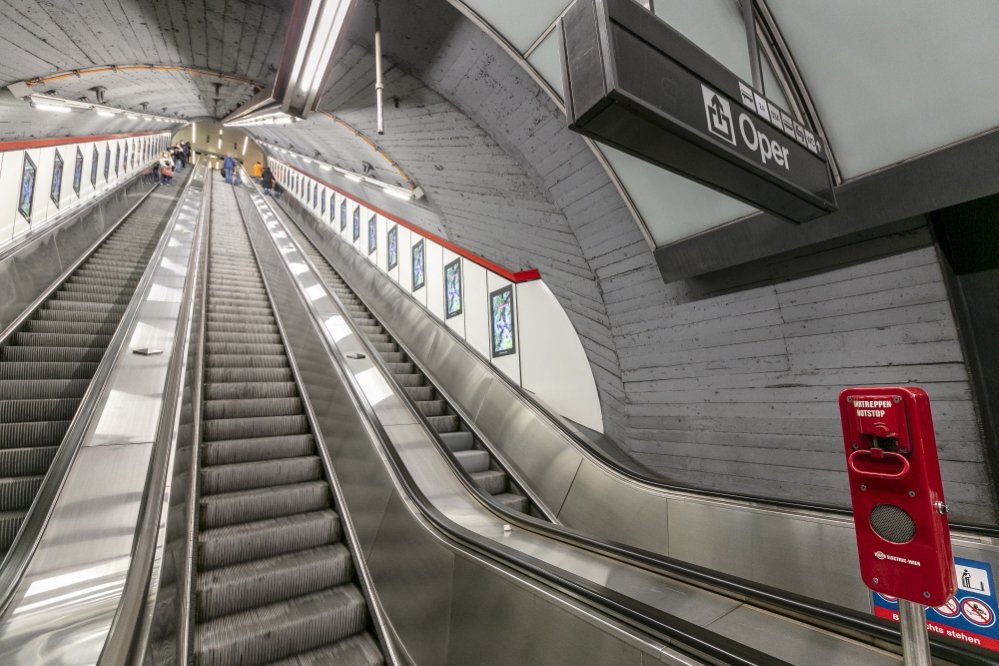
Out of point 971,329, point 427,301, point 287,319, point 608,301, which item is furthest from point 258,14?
point 971,329

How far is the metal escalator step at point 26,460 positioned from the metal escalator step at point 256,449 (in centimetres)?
89

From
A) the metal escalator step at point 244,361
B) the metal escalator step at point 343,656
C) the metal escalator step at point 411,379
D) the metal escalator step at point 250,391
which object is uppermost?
the metal escalator step at point 244,361

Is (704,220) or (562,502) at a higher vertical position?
(704,220)

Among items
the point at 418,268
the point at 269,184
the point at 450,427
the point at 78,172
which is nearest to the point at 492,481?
the point at 450,427

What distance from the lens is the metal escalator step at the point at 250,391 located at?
448 centimetres

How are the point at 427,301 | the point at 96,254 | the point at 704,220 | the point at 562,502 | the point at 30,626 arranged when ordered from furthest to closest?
the point at 427,301 < the point at 96,254 < the point at 562,502 < the point at 704,220 < the point at 30,626

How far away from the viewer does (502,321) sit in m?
6.69

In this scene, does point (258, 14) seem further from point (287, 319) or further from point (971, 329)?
point (971, 329)

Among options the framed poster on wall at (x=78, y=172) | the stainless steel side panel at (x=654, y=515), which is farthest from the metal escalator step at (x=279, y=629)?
the framed poster on wall at (x=78, y=172)

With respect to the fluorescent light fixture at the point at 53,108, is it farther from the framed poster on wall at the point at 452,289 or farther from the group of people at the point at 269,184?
the group of people at the point at 269,184

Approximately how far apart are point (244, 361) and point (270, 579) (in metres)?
3.12

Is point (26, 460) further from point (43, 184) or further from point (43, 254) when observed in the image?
point (43, 184)

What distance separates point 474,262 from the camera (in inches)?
286

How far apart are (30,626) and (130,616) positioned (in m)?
0.31
